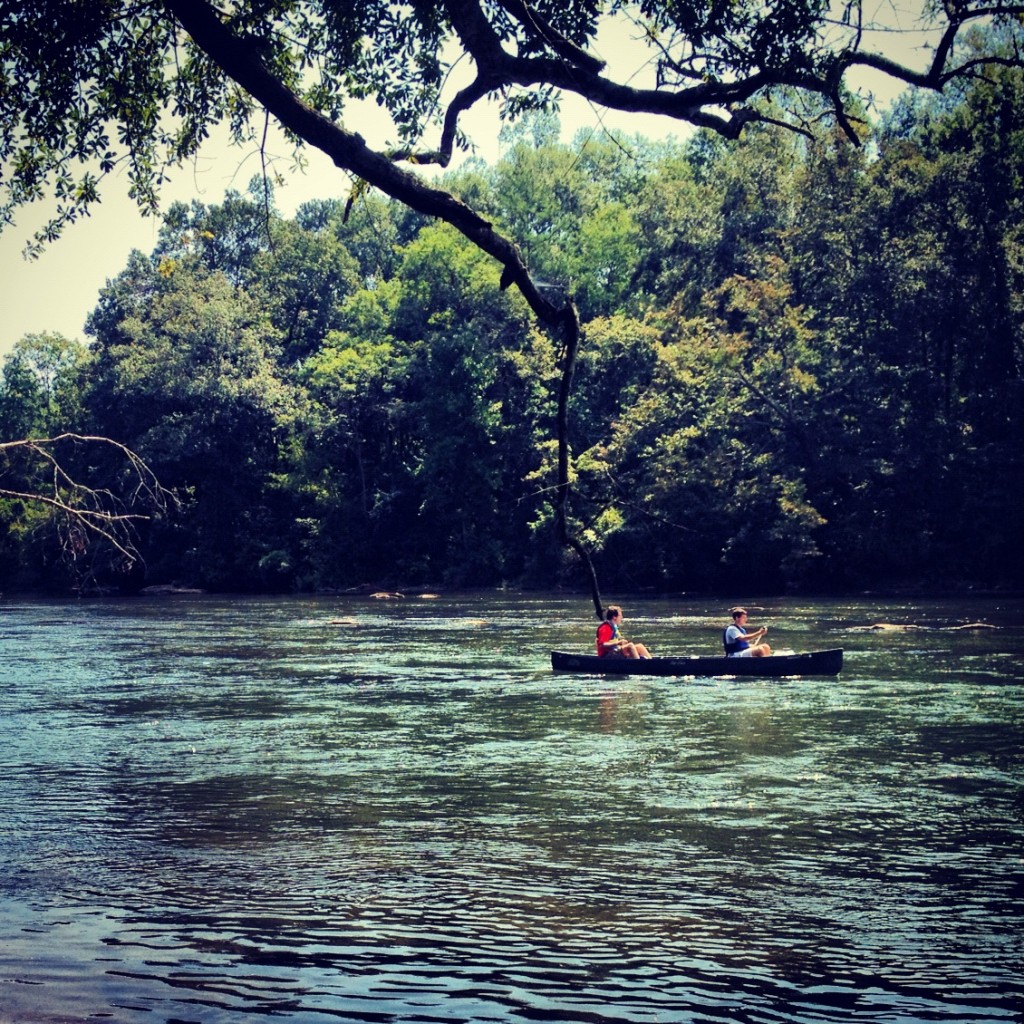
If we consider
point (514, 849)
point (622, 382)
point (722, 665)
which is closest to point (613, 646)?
point (722, 665)

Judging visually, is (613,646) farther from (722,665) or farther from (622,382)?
(622,382)

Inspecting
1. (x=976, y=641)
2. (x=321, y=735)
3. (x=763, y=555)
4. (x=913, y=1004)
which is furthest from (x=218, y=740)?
(x=763, y=555)

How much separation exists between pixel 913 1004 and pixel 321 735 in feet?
38.6

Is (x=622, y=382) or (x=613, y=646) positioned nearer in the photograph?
(x=613, y=646)

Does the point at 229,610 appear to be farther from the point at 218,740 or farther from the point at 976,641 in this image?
the point at 218,740

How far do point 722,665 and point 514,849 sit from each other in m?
13.4

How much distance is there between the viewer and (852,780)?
1448 centimetres

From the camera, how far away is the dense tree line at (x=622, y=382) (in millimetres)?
47625

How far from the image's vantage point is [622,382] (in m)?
57.6

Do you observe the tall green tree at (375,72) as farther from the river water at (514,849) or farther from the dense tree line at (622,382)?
the dense tree line at (622,382)

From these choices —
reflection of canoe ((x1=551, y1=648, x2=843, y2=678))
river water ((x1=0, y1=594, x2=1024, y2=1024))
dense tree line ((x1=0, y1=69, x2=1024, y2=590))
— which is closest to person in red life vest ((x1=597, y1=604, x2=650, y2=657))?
reflection of canoe ((x1=551, y1=648, x2=843, y2=678))

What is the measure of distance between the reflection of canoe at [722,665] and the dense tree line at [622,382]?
49.4ft

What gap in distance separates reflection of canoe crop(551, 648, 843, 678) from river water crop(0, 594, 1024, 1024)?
0.30 metres

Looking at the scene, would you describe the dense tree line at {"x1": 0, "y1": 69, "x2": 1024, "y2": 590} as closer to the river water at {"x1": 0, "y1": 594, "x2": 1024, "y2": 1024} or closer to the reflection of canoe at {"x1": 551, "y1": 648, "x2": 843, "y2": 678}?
the reflection of canoe at {"x1": 551, "y1": 648, "x2": 843, "y2": 678}
